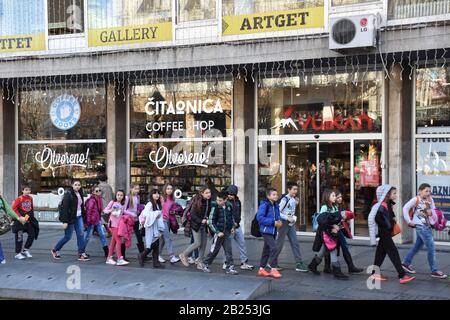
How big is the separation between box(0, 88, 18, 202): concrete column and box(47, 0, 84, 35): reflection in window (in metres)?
3.21

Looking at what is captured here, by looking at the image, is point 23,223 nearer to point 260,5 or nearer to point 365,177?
point 260,5

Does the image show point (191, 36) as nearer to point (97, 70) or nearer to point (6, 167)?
point (97, 70)

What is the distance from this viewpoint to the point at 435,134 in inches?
513

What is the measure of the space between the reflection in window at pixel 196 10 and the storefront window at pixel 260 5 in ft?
1.37

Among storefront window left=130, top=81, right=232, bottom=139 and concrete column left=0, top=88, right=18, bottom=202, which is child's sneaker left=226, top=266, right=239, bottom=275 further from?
concrete column left=0, top=88, right=18, bottom=202

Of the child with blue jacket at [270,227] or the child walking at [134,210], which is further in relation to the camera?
the child walking at [134,210]

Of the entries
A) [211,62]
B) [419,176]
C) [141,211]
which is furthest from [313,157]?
[141,211]

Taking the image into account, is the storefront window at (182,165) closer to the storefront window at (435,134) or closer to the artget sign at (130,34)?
the artget sign at (130,34)

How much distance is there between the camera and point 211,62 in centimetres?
1359

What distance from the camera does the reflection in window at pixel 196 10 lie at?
14.0 metres

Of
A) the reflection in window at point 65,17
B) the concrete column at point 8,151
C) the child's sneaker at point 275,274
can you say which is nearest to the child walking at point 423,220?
the child's sneaker at point 275,274

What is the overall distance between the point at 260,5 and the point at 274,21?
542 mm

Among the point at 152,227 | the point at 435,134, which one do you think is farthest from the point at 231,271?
the point at 435,134

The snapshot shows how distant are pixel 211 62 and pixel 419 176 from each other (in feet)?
17.7
